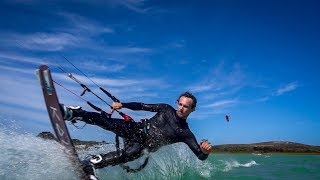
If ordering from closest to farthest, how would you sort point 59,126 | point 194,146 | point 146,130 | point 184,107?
point 59,126, point 194,146, point 146,130, point 184,107

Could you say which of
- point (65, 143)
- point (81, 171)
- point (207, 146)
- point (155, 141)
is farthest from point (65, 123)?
point (207, 146)

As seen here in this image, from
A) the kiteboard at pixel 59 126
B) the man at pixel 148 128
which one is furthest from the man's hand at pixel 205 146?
A: the kiteboard at pixel 59 126

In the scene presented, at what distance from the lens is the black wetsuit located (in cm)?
880

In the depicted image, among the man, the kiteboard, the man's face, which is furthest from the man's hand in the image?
the kiteboard

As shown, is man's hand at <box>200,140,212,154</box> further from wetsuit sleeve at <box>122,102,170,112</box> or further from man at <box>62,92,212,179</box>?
wetsuit sleeve at <box>122,102,170,112</box>

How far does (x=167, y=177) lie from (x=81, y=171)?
15.1ft

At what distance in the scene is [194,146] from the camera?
9.23 meters

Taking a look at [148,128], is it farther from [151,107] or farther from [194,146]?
[194,146]

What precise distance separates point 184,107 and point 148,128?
1152mm

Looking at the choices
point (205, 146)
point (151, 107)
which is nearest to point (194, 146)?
point (205, 146)

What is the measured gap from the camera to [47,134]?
370 inches

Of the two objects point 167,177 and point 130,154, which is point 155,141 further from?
point 167,177

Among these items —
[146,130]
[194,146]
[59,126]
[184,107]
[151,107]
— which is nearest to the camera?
[59,126]

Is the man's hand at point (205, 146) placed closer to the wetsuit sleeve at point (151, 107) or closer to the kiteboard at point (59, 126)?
the wetsuit sleeve at point (151, 107)
